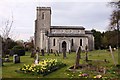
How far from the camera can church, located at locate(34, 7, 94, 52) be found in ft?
231

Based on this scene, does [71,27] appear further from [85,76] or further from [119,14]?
[85,76]

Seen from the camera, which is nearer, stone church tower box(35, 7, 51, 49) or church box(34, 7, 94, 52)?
church box(34, 7, 94, 52)

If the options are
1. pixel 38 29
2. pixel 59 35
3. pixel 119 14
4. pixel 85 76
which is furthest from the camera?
pixel 38 29

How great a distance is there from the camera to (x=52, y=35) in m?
71.8

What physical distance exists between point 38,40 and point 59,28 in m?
8.36

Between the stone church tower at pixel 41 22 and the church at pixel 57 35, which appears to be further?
the stone church tower at pixel 41 22

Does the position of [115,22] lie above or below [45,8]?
below

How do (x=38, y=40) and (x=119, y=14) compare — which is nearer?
(x=119, y=14)

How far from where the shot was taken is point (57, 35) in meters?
71.7

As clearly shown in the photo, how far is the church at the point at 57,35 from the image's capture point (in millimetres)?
70312

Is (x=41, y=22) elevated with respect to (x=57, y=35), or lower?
elevated

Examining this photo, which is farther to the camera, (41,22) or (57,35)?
(41,22)

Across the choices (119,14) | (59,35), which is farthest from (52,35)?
(119,14)

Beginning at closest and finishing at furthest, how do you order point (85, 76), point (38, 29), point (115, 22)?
1. point (85, 76)
2. point (115, 22)
3. point (38, 29)
